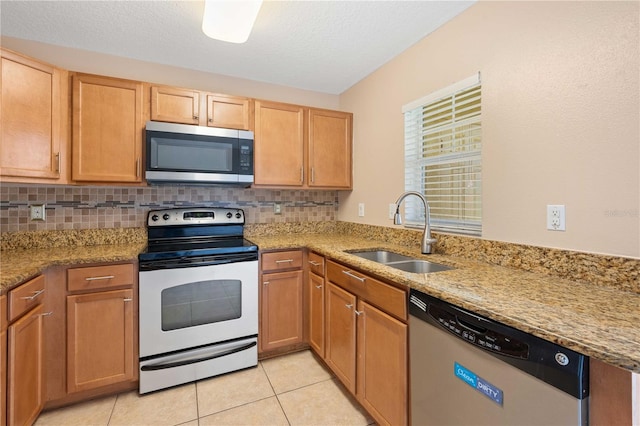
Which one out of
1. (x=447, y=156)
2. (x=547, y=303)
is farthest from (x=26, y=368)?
(x=447, y=156)

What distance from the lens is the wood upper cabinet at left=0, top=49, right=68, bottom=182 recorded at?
5.54ft

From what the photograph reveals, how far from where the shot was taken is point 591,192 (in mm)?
1228

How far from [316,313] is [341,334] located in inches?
14.9

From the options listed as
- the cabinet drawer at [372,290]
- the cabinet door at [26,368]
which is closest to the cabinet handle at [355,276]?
the cabinet drawer at [372,290]

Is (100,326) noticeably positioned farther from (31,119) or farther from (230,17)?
(230,17)

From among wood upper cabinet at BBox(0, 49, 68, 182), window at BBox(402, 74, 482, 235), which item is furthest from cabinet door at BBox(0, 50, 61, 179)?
window at BBox(402, 74, 482, 235)

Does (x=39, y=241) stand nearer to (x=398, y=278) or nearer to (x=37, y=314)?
(x=37, y=314)

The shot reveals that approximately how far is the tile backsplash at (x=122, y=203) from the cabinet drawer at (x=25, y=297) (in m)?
0.72

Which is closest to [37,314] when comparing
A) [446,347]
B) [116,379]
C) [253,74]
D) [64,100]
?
[116,379]

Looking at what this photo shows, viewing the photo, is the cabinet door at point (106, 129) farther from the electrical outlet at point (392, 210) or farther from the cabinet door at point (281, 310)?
the electrical outlet at point (392, 210)

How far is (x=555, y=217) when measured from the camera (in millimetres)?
1347

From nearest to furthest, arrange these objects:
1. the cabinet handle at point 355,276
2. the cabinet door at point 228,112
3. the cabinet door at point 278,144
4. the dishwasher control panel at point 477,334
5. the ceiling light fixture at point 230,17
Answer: the dishwasher control panel at point 477,334 < the ceiling light fixture at point 230,17 < the cabinet handle at point 355,276 < the cabinet door at point 228,112 < the cabinet door at point 278,144

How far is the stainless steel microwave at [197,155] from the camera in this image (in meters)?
2.10

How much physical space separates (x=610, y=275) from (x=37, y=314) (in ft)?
8.86
